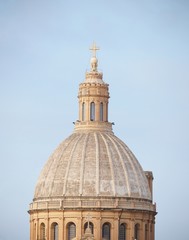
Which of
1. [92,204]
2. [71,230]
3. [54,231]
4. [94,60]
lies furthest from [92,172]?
[94,60]

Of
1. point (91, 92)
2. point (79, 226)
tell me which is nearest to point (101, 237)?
point (79, 226)

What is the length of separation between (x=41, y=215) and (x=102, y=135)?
10.4 metres

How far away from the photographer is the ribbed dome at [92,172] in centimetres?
17450

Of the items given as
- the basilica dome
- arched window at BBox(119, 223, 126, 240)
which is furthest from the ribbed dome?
arched window at BBox(119, 223, 126, 240)

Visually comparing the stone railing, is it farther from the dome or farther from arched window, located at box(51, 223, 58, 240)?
the dome

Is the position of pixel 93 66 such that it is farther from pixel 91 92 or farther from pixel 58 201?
pixel 58 201

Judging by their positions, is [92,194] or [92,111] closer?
[92,194]

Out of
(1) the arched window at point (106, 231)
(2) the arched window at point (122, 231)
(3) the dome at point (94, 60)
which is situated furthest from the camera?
(3) the dome at point (94, 60)

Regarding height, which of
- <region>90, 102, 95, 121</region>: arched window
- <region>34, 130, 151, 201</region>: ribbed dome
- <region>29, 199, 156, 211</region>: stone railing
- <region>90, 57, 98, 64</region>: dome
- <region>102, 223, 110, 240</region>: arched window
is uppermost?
<region>90, 57, 98, 64</region>: dome

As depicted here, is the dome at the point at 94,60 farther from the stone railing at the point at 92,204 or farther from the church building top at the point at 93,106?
the stone railing at the point at 92,204

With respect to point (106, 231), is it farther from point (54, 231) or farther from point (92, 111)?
point (92, 111)

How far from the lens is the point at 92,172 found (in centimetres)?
17475

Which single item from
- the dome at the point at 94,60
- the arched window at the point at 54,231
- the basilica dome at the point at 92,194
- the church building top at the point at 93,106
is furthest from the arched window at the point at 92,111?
the arched window at the point at 54,231

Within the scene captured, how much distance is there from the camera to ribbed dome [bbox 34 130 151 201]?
174 m
